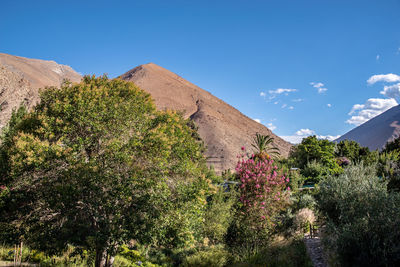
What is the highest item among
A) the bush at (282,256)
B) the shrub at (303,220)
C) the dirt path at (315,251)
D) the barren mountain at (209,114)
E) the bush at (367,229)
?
the barren mountain at (209,114)

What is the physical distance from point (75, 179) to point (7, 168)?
7.79ft

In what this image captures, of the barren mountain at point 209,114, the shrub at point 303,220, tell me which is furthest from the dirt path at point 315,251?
the barren mountain at point 209,114

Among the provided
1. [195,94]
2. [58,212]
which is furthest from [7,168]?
[195,94]

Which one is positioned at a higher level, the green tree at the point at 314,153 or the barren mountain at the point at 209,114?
the barren mountain at the point at 209,114

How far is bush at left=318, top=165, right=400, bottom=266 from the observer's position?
20.7ft

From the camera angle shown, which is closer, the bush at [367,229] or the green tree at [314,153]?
the bush at [367,229]

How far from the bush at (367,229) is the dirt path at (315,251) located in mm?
1332

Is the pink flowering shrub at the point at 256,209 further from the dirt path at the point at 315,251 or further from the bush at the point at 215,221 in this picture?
the bush at the point at 215,221

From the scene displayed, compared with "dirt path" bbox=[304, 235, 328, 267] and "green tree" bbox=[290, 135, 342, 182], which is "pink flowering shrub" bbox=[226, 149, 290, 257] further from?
"green tree" bbox=[290, 135, 342, 182]

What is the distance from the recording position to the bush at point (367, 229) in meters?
6.31

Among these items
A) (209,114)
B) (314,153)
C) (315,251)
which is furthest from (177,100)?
(315,251)

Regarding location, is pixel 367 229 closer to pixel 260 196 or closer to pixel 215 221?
pixel 260 196

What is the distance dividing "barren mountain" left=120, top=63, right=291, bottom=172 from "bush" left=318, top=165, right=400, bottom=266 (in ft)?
221

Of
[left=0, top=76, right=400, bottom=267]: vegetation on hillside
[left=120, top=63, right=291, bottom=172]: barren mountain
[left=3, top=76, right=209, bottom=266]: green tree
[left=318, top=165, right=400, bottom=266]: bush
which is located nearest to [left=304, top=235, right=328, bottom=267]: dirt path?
[left=0, top=76, right=400, bottom=267]: vegetation on hillside
